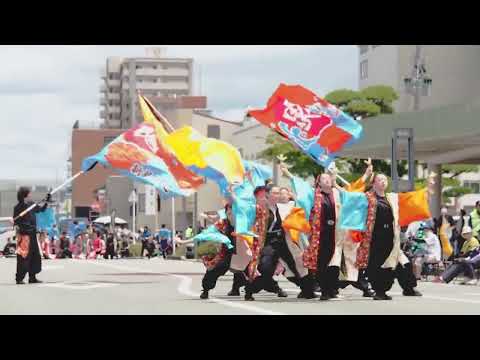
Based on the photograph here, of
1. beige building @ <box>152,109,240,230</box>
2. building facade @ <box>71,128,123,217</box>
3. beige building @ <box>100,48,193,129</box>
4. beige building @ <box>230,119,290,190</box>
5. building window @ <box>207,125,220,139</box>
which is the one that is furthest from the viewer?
beige building @ <box>100,48,193,129</box>

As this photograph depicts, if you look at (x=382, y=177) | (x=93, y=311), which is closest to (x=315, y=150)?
(x=382, y=177)

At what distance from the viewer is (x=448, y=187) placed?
68.2 m

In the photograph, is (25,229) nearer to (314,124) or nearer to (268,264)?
(314,124)

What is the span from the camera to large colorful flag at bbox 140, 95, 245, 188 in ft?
82.0

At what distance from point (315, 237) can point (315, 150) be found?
540 centimetres

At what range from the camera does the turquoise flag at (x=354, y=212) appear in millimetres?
16688

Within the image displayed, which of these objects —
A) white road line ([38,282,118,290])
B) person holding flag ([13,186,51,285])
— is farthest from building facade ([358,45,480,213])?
person holding flag ([13,186,51,285])

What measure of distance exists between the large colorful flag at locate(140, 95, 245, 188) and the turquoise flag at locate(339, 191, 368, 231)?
7.62 metres

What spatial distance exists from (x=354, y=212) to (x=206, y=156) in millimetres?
9122

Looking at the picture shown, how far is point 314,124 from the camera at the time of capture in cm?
2202

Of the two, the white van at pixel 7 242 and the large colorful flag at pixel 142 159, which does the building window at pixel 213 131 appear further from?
the large colorful flag at pixel 142 159

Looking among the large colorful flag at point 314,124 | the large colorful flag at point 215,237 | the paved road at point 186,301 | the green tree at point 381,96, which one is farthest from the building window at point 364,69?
the large colorful flag at point 215,237

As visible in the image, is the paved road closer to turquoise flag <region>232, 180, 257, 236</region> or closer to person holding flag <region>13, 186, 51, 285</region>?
person holding flag <region>13, 186, 51, 285</region>

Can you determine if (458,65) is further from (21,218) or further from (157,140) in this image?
(21,218)
